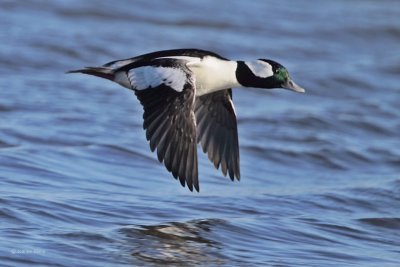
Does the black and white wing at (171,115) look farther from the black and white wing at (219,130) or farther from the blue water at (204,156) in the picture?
the black and white wing at (219,130)

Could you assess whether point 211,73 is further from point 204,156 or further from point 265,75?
point 204,156

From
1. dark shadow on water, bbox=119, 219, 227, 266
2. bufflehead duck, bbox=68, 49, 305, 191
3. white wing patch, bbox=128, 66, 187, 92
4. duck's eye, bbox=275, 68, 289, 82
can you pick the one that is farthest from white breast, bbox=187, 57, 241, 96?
dark shadow on water, bbox=119, 219, 227, 266

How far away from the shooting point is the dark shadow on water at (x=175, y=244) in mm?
6410

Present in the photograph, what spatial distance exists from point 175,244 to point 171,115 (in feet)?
2.77

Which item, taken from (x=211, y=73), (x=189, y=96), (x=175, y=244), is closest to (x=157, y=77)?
(x=189, y=96)

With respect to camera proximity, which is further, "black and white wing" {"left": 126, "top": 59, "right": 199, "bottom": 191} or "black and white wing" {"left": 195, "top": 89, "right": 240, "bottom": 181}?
"black and white wing" {"left": 195, "top": 89, "right": 240, "bottom": 181}

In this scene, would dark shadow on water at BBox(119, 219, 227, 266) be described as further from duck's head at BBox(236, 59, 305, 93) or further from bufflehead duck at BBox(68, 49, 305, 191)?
duck's head at BBox(236, 59, 305, 93)

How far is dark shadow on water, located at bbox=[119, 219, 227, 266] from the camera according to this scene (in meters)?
6.41

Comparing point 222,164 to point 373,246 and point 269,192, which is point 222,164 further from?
point 373,246

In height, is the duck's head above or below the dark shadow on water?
above

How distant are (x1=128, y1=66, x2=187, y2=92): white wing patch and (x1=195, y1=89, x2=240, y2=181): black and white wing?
3.35ft

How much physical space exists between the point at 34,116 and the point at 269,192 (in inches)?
96.4

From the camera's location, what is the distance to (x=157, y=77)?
736 cm

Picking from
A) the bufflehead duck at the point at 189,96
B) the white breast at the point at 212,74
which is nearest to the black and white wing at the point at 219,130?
the bufflehead duck at the point at 189,96
